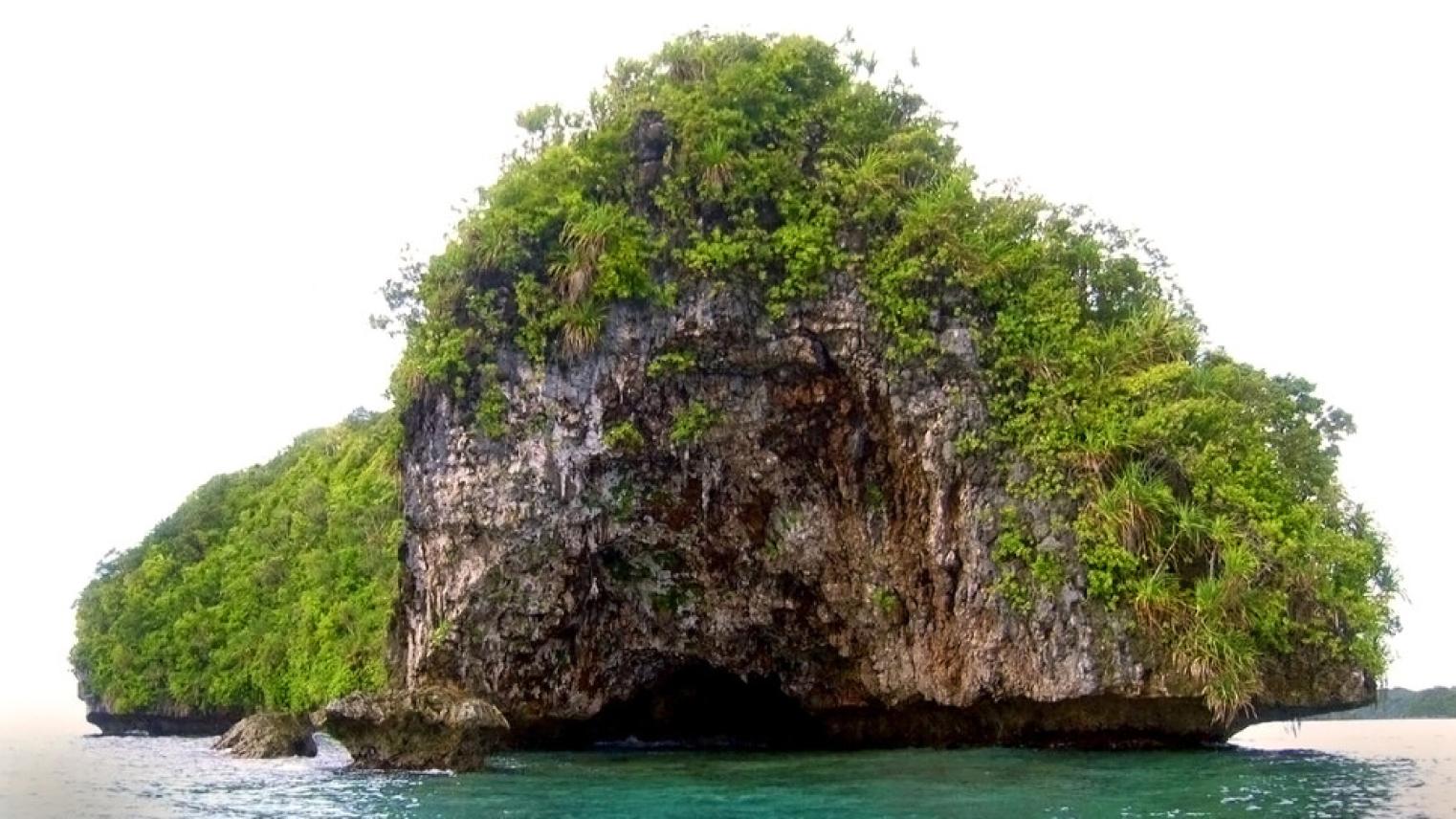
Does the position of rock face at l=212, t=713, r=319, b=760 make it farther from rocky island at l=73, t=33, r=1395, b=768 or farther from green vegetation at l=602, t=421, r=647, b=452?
green vegetation at l=602, t=421, r=647, b=452

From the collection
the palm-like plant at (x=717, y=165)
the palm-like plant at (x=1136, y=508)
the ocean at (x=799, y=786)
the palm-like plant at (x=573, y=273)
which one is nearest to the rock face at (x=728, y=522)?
the palm-like plant at (x=573, y=273)

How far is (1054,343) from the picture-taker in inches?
663

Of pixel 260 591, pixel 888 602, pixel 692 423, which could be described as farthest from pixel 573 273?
pixel 260 591

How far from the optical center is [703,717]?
2202cm

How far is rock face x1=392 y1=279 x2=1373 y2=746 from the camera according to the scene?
675 inches

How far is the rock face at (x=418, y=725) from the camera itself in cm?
1473

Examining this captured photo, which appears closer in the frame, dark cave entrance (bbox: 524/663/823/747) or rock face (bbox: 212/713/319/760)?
rock face (bbox: 212/713/319/760)

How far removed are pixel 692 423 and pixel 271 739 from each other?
9.02m

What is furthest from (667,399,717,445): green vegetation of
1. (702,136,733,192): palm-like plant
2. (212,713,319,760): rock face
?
(212,713,319,760): rock face

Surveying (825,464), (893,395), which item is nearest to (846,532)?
(825,464)

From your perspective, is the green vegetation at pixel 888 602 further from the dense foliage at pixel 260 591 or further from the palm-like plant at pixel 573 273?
the dense foliage at pixel 260 591

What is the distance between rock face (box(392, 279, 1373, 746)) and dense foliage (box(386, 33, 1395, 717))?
359mm

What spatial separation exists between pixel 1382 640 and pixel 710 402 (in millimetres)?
9624

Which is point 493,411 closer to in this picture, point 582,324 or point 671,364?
point 582,324
